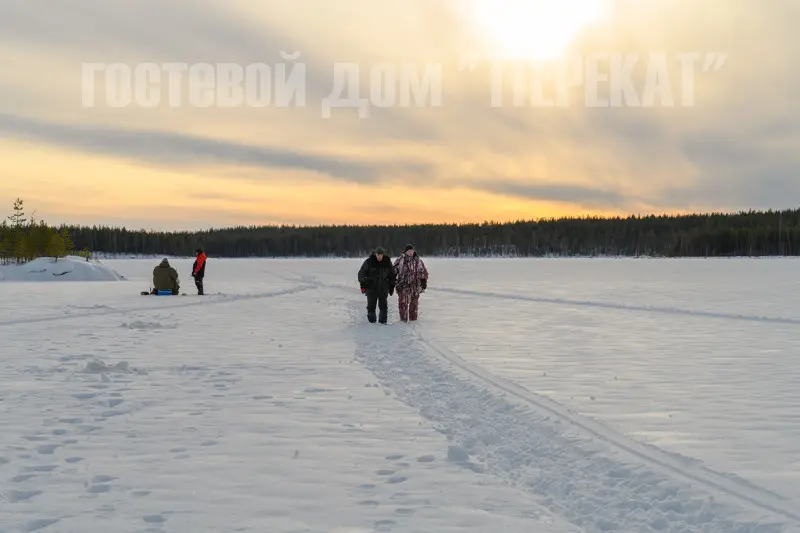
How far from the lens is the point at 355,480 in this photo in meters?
5.38

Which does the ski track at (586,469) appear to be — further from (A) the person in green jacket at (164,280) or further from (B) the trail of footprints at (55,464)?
(A) the person in green jacket at (164,280)

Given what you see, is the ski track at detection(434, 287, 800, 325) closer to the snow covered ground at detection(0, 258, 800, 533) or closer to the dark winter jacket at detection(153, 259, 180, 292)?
the snow covered ground at detection(0, 258, 800, 533)

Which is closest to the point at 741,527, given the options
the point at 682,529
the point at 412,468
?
the point at 682,529

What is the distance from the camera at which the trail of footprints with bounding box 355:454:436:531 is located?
4.61 metres

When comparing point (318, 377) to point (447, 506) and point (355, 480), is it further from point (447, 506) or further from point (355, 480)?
point (447, 506)

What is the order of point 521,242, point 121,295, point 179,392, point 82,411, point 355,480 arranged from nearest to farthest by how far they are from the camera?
point 355,480, point 82,411, point 179,392, point 121,295, point 521,242

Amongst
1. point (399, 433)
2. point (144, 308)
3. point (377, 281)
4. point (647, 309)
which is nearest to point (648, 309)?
point (647, 309)

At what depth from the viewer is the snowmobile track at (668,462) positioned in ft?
15.8

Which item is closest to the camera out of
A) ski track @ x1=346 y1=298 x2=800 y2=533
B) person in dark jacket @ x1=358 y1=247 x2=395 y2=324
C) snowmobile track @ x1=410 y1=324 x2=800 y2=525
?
ski track @ x1=346 y1=298 x2=800 y2=533

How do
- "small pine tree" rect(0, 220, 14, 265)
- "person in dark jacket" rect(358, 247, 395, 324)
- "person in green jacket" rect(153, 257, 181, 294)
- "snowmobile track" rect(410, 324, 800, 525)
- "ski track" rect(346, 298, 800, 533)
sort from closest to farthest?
1. "ski track" rect(346, 298, 800, 533)
2. "snowmobile track" rect(410, 324, 800, 525)
3. "person in dark jacket" rect(358, 247, 395, 324)
4. "person in green jacket" rect(153, 257, 181, 294)
5. "small pine tree" rect(0, 220, 14, 265)

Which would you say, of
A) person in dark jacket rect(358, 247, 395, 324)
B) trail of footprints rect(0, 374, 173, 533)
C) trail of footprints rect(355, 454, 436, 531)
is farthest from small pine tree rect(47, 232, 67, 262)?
trail of footprints rect(355, 454, 436, 531)

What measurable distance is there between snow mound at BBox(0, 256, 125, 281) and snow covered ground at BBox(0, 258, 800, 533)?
3034 centimetres

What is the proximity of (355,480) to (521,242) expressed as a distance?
194380 mm

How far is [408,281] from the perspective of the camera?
59.5 ft
